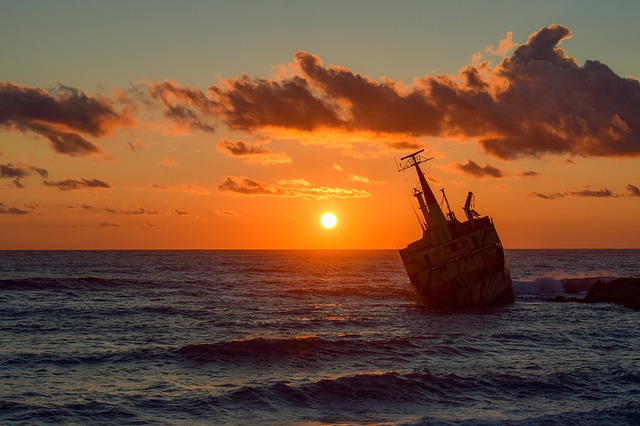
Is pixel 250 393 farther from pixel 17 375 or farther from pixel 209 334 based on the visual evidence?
pixel 209 334

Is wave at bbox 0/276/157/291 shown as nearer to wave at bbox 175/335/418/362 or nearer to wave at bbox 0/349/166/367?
wave at bbox 0/349/166/367

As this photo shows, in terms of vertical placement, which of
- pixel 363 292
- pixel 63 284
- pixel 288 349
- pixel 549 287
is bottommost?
pixel 288 349

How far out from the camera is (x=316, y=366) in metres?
29.6

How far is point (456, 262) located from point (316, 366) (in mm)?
23158

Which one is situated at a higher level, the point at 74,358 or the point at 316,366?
the point at 74,358

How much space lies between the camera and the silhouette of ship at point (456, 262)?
163ft

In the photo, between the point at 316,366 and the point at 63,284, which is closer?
the point at 316,366

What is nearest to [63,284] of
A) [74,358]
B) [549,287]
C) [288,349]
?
[74,358]

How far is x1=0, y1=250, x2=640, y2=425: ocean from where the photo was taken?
70.7ft

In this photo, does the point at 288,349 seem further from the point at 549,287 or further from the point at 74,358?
the point at 549,287

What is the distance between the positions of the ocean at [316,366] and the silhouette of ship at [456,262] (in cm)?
162

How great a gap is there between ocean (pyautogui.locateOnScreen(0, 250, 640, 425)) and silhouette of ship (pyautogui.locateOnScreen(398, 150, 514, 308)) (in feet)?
5.32

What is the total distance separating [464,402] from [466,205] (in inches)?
1246

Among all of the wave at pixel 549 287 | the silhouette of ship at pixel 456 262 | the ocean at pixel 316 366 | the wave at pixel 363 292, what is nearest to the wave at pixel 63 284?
the ocean at pixel 316 366
